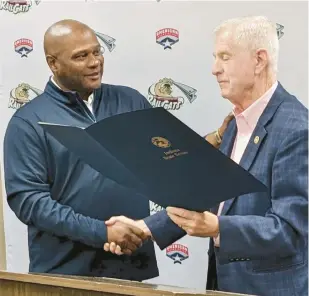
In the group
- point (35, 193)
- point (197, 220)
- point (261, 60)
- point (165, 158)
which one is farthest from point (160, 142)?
point (35, 193)

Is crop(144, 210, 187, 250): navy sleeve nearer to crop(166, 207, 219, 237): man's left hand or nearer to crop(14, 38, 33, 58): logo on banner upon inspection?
crop(166, 207, 219, 237): man's left hand

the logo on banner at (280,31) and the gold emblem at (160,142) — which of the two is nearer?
the gold emblem at (160,142)

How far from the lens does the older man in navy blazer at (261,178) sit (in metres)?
1.54

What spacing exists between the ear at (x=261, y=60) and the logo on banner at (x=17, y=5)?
69cm

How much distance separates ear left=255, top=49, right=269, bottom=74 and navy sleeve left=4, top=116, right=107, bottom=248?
1.99 ft

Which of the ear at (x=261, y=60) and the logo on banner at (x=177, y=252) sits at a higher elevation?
the ear at (x=261, y=60)

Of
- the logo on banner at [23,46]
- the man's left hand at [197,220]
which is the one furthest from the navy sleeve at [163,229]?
the logo on banner at [23,46]

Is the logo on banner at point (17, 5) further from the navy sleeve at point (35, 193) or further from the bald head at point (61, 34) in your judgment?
the navy sleeve at point (35, 193)

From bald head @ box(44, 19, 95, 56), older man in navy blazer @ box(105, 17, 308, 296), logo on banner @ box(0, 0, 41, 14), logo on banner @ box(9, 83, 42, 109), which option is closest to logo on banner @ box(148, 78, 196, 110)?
older man in navy blazer @ box(105, 17, 308, 296)

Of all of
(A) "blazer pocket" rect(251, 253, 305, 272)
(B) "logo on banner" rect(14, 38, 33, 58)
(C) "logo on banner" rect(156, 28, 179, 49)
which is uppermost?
(B) "logo on banner" rect(14, 38, 33, 58)

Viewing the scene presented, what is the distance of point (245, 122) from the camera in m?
1.64

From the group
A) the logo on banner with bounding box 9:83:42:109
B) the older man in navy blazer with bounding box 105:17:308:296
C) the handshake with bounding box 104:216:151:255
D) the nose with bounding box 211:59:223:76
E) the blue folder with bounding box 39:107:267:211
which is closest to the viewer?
the blue folder with bounding box 39:107:267:211

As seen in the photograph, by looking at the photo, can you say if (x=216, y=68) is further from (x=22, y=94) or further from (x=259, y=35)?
(x=22, y=94)

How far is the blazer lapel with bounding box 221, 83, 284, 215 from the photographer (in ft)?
5.17
